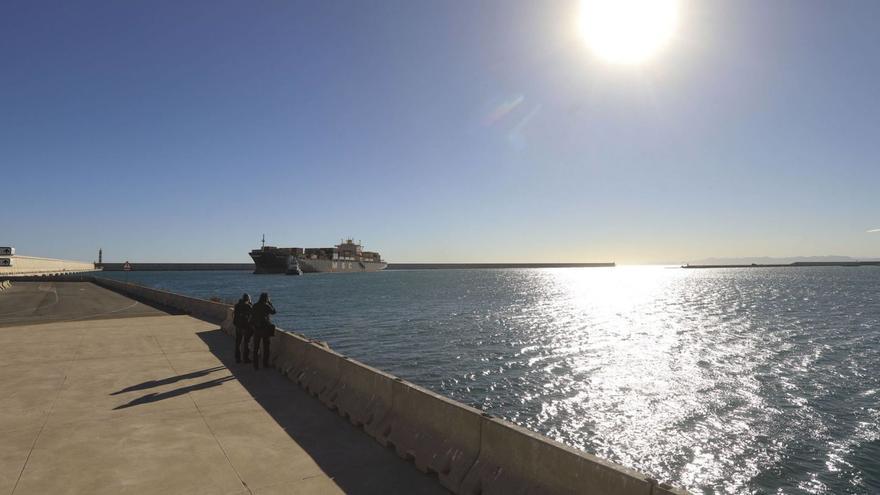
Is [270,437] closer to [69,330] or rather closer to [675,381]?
[69,330]

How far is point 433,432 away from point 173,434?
13.5ft

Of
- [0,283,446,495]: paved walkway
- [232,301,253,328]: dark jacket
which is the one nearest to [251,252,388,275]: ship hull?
[0,283,446,495]: paved walkway

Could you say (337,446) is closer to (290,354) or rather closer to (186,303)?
(290,354)

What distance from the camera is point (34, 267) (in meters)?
125

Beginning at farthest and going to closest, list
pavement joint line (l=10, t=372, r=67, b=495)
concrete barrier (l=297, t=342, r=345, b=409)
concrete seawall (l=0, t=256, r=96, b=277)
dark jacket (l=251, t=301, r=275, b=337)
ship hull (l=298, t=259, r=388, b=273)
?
ship hull (l=298, t=259, r=388, b=273) → concrete seawall (l=0, t=256, r=96, b=277) → dark jacket (l=251, t=301, r=275, b=337) → concrete barrier (l=297, t=342, r=345, b=409) → pavement joint line (l=10, t=372, r=67, b=495)

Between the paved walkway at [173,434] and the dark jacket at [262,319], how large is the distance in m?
1.02

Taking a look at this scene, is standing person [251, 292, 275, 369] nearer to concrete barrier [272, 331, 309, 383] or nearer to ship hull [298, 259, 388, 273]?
concrete barrier [272, 331, 309, 383]

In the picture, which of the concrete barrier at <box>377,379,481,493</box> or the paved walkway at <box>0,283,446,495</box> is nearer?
the paved walkway at <box>0,283,446,495</box>

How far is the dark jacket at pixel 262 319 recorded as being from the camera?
11641mm

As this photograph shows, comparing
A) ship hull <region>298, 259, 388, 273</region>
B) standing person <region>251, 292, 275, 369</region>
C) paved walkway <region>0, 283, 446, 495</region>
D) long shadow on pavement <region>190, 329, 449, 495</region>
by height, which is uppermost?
ship hull <region>298, 259, 388, 273</region>

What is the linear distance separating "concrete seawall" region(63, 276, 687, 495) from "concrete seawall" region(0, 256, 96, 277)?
124 metres

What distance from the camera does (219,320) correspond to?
71.6 feet

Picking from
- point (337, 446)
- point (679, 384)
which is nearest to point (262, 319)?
point (337, 446)

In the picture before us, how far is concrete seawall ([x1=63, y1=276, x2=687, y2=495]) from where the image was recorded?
14.6 ft
